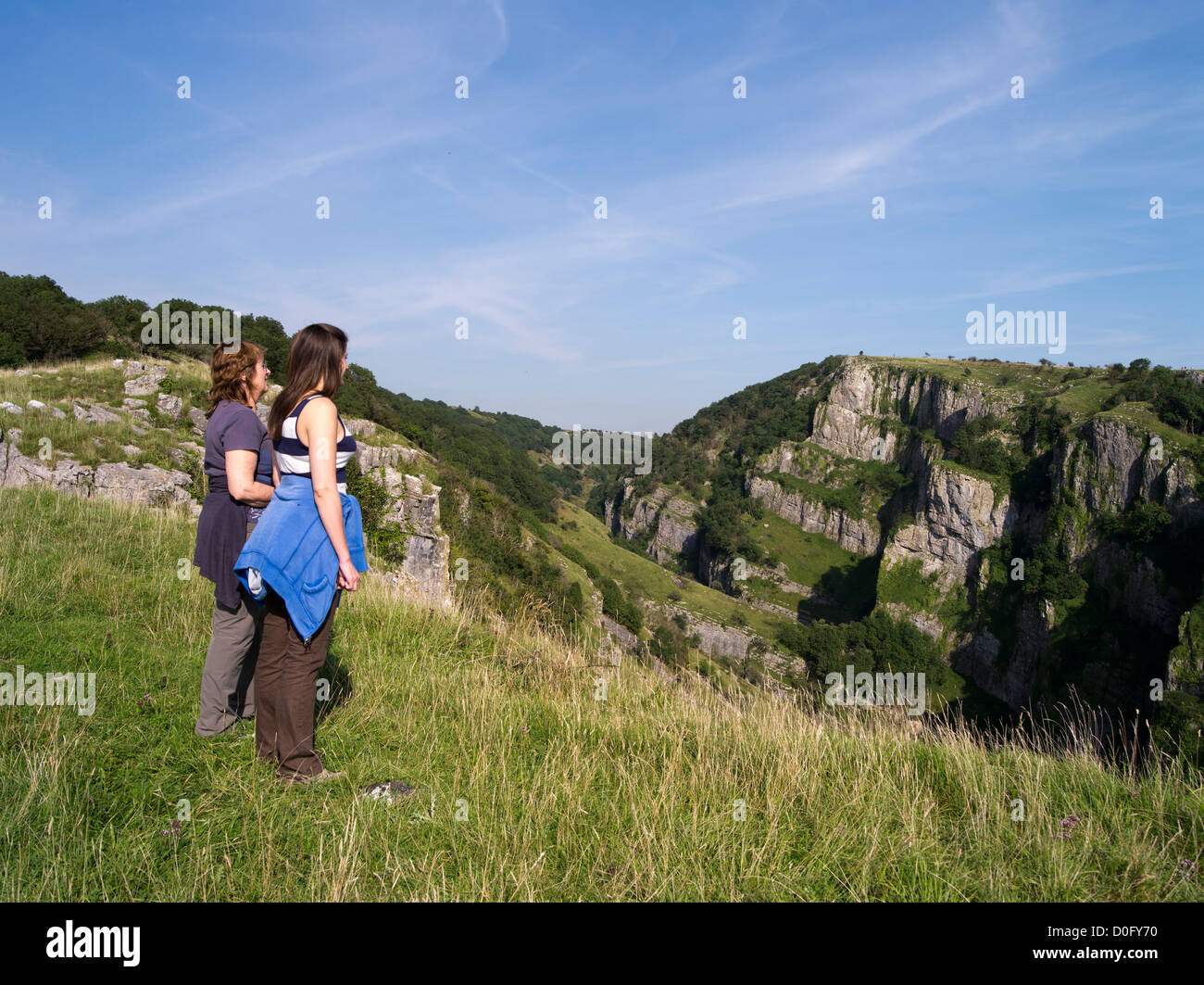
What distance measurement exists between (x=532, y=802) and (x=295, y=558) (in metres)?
1.73

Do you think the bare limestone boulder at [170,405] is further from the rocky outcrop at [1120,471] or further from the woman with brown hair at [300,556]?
the rocky outcrop at [1120,471]

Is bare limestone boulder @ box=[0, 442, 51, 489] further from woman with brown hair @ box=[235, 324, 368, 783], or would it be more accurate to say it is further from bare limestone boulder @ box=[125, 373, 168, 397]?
woman with brown hair @ box=[235, 324, 368, 783]

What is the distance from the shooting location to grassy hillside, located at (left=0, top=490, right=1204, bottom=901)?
7.93ft

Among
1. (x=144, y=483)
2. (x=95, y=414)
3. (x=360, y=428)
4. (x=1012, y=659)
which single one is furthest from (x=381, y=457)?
(x=1012, y=659)

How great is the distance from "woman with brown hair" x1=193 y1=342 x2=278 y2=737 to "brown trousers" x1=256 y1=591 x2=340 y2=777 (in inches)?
19.4

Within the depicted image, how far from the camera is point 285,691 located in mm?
3219

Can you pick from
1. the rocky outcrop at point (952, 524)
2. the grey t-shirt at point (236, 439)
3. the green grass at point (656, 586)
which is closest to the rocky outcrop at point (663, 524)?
the green grass at point (656, 586)

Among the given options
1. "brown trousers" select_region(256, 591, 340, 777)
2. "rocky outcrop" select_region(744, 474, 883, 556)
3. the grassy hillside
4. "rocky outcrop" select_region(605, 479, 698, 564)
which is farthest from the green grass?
"brown trousers" select_region(256, 591, 340, 777)

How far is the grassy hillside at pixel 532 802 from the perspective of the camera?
242cm

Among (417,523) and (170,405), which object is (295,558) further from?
(417,523)
